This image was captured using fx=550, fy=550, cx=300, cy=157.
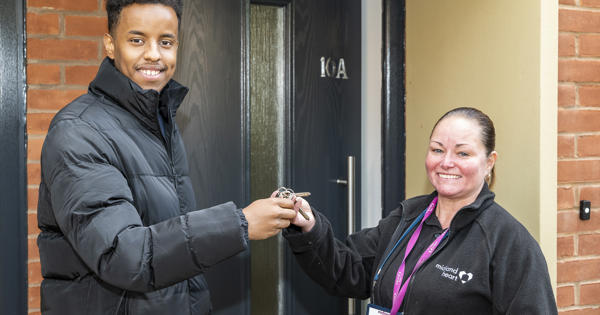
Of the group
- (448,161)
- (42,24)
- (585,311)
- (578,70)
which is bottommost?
(585,311)

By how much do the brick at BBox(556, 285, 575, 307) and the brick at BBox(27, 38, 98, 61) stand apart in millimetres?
1968

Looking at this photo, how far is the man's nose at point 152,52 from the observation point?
1473mm

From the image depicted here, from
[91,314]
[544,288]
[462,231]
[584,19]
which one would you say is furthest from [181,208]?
[584,19]

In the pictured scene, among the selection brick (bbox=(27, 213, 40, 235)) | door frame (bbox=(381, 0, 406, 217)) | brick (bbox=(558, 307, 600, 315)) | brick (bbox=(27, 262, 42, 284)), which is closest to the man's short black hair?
brick (bbox=(27, 213, 40, 235))

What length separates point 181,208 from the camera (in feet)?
4.99

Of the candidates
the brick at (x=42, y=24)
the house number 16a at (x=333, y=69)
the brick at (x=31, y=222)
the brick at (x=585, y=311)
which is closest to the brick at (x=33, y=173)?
the brick at (x=31, y=222)

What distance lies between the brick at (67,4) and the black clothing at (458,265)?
1.13m

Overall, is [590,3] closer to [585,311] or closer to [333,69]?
[333,69]

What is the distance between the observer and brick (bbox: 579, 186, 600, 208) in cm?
213

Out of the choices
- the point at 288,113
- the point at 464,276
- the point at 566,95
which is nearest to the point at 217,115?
the point at 288,113

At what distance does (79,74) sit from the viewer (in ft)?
6.69

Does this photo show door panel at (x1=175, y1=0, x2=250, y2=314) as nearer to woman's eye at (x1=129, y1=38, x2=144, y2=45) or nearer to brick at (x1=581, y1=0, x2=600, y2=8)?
woman's eye at (x1=129, y1=38, x2=144, y2=45)

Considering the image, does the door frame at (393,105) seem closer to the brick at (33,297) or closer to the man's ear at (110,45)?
the man's ear at (110,45)

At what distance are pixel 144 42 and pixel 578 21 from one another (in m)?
1.62
